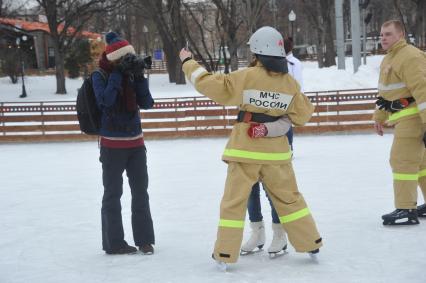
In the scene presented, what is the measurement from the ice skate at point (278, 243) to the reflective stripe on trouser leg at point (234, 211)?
49cm

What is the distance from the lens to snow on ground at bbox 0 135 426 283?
190 inches

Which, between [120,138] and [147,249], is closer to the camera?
[120,138]

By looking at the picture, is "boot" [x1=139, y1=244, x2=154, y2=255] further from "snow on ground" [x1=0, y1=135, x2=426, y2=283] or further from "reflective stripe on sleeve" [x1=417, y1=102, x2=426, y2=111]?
"reflective stripe on sleeve" [x1=417, y1=102, x2=426, y2=111]

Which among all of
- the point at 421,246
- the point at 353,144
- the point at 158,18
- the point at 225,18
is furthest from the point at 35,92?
the point at 421,246

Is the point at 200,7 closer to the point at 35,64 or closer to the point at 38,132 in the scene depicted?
the point at 38,132

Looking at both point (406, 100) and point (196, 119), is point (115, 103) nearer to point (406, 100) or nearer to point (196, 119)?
point (406, 100)

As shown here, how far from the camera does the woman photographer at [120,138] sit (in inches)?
200

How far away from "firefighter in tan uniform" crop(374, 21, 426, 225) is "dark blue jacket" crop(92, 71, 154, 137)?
6.75ft

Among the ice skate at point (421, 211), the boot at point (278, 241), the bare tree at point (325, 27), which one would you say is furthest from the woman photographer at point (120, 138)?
the bare tree at point (325, 27)

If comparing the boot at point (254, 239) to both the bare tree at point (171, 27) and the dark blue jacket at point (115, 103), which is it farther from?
the bare tree at point (171, 27)

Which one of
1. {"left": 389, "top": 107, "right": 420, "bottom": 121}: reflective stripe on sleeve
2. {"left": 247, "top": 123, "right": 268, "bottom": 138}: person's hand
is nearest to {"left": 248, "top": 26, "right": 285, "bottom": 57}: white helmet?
{"left": 247, "top": 123, "right": 268, "bottom": 138}: person's hand

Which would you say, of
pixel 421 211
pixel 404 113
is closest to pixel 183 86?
pixel 421 211

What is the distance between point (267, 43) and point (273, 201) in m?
1.10

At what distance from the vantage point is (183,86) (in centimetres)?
3353
